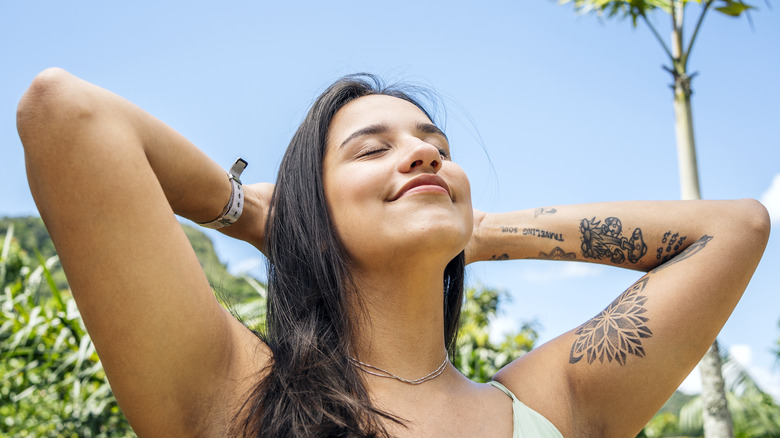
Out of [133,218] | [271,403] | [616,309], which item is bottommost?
[271,403]

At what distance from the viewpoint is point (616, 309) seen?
194cm

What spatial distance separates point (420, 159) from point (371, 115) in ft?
0.97

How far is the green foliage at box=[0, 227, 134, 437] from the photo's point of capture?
3689 mm

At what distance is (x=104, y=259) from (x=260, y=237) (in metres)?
0.72

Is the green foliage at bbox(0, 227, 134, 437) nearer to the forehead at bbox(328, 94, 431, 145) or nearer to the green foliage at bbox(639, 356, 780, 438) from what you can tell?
the forehead at bbox(328, 94, 431, 145)

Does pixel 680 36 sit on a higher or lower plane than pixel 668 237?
higher

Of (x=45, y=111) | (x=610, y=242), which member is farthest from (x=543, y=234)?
(x=45, y=111)

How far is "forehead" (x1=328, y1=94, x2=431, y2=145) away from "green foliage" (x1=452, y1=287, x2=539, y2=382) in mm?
1827

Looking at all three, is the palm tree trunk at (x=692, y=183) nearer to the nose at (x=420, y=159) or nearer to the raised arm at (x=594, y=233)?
the raised arm at (x=594, y=233)

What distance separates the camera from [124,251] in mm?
1192

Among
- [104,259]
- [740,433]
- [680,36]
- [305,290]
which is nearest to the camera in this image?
[104,259]

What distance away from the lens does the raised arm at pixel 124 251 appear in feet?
3.85

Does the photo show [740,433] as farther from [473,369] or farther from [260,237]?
[260,237]

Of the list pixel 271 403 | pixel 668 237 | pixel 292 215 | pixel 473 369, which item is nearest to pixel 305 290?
pixel 292 215
